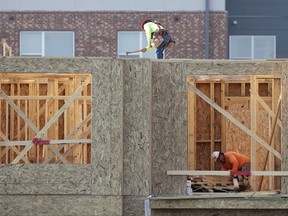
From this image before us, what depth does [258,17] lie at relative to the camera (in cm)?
4138

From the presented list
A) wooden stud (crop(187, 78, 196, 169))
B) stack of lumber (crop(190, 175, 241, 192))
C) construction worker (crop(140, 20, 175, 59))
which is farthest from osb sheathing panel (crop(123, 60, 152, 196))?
construction worker (crop(140, 20, 175, 59))

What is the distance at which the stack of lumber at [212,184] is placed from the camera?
2202 centimetres

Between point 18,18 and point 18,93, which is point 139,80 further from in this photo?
point 18,18

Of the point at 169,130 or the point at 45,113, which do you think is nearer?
the point at 169,130

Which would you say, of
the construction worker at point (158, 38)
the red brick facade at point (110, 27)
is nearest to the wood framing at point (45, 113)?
the construction worker at point (158, 38)

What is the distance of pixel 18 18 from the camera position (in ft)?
131

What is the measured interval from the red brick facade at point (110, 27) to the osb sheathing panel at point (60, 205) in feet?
63.4

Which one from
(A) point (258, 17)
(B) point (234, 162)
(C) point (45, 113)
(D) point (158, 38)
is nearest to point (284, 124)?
(B) point (234, 162)

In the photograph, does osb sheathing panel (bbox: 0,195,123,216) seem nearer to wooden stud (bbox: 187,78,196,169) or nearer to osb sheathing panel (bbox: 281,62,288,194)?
osb sheathing panel (bbox: 281,62,288,194)

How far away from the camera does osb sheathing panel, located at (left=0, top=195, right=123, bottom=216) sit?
20578 millimetres

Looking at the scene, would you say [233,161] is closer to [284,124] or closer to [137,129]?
[284,124]

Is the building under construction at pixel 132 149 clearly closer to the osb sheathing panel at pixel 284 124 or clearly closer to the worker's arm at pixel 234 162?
the osb sheathing panel at pixel 284 124

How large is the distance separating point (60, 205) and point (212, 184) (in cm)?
413

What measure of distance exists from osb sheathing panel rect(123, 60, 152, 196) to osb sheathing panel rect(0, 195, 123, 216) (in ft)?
1.68
